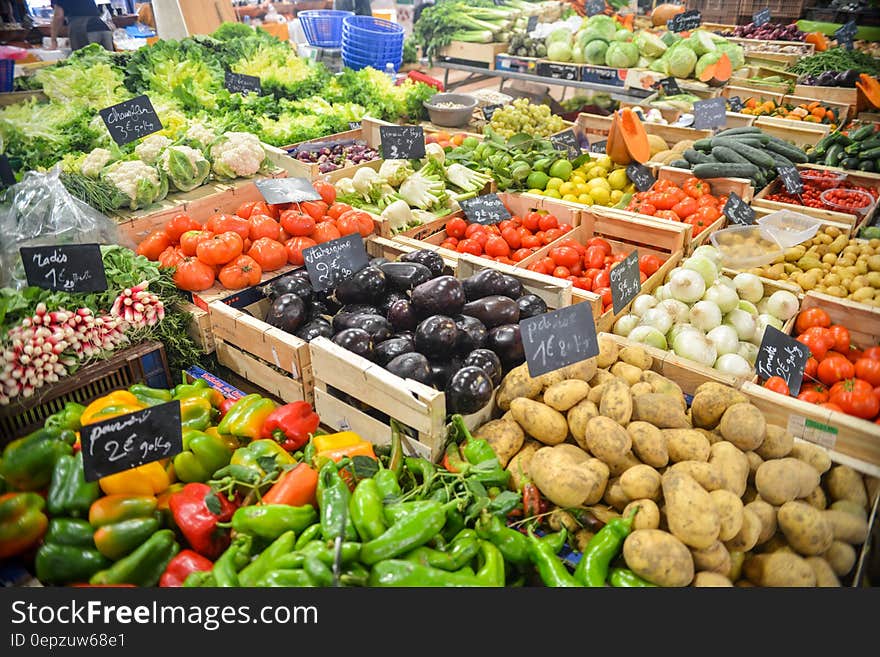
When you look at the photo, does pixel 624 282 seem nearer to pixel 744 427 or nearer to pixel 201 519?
pixel 744 427

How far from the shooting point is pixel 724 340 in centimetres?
272

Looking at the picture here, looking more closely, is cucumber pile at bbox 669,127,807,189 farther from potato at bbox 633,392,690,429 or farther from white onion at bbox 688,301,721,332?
A: potato at bbox 633,392,690,429

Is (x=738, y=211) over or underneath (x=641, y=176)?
underneath

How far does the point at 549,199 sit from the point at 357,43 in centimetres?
337

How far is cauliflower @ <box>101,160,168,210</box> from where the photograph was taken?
10.5 ft

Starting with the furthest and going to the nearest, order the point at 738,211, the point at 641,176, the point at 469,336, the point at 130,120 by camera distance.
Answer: the point at 641,176, the point at 738,211, the point at 130,120, the point at 469,336

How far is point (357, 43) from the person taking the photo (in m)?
6.11

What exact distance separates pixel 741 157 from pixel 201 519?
425 cm

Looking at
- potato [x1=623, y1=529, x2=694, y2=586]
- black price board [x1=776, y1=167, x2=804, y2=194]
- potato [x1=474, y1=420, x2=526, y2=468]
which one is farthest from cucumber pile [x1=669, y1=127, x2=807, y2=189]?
potato [x1=623, y1=529, x2=694, y2=586]

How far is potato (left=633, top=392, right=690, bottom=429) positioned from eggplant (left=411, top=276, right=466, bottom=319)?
2.66 feet

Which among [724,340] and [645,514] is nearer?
[645,514]

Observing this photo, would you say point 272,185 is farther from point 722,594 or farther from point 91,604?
point 722,594

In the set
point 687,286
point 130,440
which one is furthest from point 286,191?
point 687,286

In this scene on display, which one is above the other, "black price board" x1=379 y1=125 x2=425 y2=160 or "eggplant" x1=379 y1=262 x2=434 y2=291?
"black price board" x1=379 y1=125 x2=425 y2=160
